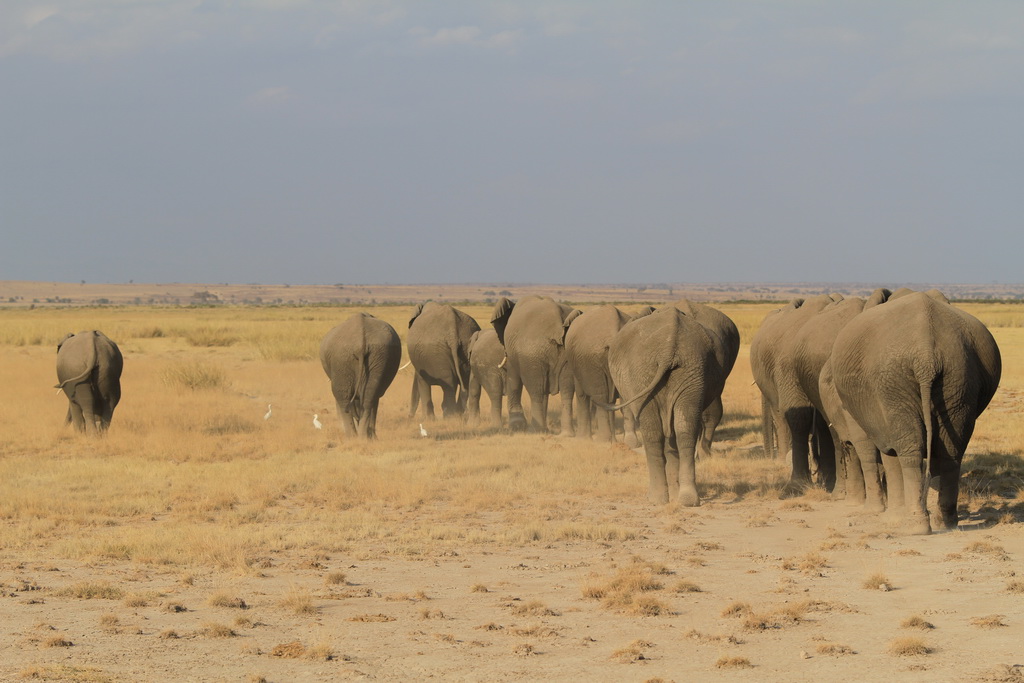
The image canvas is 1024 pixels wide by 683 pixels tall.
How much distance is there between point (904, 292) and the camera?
1187cm

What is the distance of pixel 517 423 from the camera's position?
19.2 metres

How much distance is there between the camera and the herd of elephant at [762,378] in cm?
995

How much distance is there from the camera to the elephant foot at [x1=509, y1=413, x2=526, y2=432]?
62.9ft

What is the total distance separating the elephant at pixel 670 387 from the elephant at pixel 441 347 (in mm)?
8112

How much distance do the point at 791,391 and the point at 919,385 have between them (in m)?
3.20

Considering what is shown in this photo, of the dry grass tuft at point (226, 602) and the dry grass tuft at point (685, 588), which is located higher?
the dry grass tuft at point (226, 602)

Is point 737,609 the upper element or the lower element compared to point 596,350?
lower

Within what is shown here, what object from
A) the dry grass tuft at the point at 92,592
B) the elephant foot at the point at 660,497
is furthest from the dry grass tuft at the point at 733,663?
the elephant foot at the point at 660,497

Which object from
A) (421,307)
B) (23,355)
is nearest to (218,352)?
(23,355)

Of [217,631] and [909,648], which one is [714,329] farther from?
[217,631]

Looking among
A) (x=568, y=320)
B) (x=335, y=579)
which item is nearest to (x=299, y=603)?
(x=335, y=579)

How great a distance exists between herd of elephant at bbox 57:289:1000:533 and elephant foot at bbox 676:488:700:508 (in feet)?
0.05

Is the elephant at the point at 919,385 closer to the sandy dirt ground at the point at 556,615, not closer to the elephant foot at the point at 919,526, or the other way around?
the elephant foot at the point at 919,526

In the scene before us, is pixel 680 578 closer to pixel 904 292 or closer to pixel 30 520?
pixel 904 292
